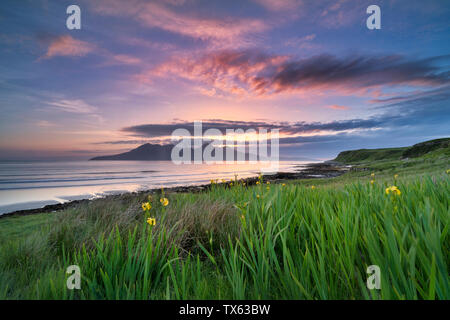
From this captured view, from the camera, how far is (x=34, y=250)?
2500 mm

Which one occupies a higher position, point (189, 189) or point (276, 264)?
point (276, 264)

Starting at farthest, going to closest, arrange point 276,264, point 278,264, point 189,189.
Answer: point 189,189, point 278,264, point 276,264

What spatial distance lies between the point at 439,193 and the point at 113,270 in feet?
12.5

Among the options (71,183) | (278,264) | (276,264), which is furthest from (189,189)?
(276,264)

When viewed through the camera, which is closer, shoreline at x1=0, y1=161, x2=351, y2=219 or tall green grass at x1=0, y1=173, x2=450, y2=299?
tall green grass at x1=0, y1=173, x2=450, y2=299

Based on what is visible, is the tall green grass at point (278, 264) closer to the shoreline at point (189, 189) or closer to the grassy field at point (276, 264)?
the grassy field at point (276, 264)

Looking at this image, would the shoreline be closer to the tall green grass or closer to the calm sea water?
the calm sea water

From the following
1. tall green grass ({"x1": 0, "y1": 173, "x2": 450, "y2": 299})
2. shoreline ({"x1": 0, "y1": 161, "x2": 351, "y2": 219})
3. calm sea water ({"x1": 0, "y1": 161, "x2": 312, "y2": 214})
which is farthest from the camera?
calm sea water ({"x1": 0, "y1": 161, "x2": 312, "y2": 214})

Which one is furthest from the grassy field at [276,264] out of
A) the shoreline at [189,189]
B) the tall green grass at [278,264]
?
the shoreline at [189,189]

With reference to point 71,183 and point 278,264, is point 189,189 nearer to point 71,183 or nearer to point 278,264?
point 71,183

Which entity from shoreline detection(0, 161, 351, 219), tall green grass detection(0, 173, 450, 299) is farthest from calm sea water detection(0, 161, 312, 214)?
tall green grass detection(0, 173, 450, 299)

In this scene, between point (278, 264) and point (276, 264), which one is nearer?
point (276, 264)
